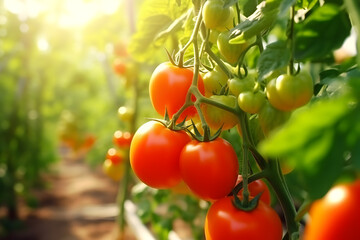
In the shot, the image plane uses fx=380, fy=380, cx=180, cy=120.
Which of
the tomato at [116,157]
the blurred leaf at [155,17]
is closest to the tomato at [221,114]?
the blurred leaf at [155,17]

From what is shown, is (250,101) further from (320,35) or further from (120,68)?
(120,68)

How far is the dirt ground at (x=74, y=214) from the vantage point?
3.76 metres

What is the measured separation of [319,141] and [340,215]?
0.18 feet

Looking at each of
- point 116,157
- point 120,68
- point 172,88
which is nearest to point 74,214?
point 116,157

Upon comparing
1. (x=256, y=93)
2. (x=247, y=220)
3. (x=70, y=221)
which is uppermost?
(x=256, y=93)

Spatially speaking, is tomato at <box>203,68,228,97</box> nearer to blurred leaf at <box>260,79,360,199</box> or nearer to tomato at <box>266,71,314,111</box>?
tomato at <box>266,71,314,111</box>

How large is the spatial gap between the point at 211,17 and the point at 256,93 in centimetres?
11

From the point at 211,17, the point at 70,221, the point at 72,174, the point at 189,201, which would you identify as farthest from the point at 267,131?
the point at 72,174

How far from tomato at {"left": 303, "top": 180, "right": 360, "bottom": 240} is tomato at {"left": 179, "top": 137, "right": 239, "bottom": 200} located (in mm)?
186

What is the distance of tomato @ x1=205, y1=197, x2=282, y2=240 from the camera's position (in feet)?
1.46

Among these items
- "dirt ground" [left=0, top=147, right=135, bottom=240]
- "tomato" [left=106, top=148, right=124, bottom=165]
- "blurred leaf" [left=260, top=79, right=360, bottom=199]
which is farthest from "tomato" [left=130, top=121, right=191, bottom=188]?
"dirt ground" [left=0, top=147, right=135, bottom=240]

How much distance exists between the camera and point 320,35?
1.43 feet

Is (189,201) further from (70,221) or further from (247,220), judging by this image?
(70,221)

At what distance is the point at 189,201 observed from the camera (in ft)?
6.16
